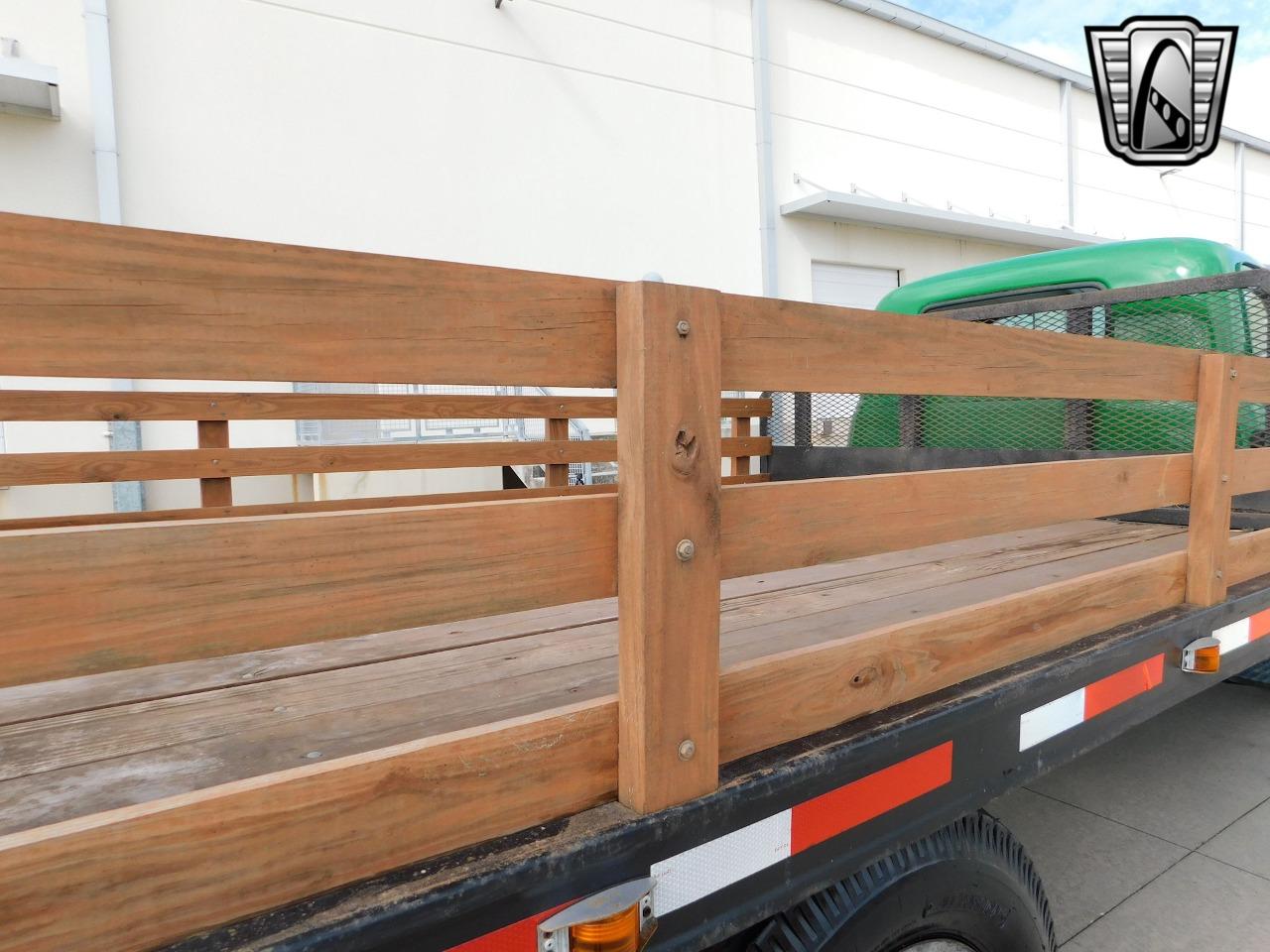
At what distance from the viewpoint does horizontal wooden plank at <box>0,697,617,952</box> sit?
2.20 ft

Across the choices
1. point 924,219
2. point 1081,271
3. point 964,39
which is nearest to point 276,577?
point 1081,271

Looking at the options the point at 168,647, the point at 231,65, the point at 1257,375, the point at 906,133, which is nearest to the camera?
the point at 168,647

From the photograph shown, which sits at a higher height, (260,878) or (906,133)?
(906,133)

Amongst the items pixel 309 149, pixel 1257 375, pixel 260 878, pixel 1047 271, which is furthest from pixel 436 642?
pixel 309 149

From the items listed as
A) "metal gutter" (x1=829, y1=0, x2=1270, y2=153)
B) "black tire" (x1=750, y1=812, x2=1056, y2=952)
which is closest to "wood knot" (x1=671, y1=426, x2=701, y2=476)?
"black tire" (x1=750, y1=812, x2=1056, y2=952)

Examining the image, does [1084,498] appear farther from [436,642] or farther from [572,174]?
[572,174]

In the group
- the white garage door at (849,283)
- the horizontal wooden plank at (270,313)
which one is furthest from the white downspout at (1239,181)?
the horizontal wooden plank at (270,313)

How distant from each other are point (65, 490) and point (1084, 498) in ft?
21.1

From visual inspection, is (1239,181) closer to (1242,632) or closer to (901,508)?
(1242,632)

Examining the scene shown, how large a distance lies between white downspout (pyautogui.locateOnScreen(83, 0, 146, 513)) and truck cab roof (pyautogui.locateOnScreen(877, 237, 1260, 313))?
532cm

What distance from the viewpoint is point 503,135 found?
7578 millimetres

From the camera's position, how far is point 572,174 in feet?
26.1

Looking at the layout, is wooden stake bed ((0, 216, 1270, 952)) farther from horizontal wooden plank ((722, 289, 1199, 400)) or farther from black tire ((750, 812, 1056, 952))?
black tire ((750, 812, 1056, 952))

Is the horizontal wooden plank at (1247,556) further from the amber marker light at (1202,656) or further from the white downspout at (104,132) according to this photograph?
A: the white downspout at (104,132)
